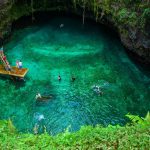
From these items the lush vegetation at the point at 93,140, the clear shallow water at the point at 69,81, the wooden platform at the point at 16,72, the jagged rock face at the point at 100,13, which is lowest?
the clear shallow water at the point at 69,81

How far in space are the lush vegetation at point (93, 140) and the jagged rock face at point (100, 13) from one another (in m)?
14.5

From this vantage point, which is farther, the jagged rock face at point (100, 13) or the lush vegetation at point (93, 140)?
the jagged rock face at point (100, 13)

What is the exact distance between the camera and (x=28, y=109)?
21.4 metres

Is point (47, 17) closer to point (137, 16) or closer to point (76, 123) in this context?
point (137, 16)

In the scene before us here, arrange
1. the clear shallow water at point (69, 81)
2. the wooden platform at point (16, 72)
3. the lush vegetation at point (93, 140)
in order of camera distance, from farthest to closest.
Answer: the wooden platform at point (16, 72) → the clear shallow water at point (69, 81) → the lush vegetation at point (93, 140)

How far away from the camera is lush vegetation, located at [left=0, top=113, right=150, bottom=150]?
10492 millimetres

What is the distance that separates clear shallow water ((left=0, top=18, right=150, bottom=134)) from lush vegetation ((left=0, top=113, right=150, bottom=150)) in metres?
8.13

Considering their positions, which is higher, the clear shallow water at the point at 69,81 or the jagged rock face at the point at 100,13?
the jagged rock face at the point at 100,13

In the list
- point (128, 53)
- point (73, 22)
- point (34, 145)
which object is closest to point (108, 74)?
point (128, 53)

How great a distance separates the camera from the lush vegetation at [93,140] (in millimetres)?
10492

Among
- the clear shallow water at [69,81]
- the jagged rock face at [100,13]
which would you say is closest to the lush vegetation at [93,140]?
the clear shallow water at [69,81]

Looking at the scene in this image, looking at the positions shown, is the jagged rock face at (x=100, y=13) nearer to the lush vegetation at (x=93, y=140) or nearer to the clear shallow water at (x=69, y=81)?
the clear shallow water at (x=69, y=81)

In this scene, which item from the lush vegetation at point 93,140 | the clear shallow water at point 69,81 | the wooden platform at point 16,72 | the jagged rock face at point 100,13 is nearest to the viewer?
the lush vegetation at point 93,140

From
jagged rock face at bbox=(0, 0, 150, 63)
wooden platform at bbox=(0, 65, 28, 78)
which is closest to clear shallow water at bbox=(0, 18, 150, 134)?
wooden platform at bbox=(0, 65, 28, 78)
